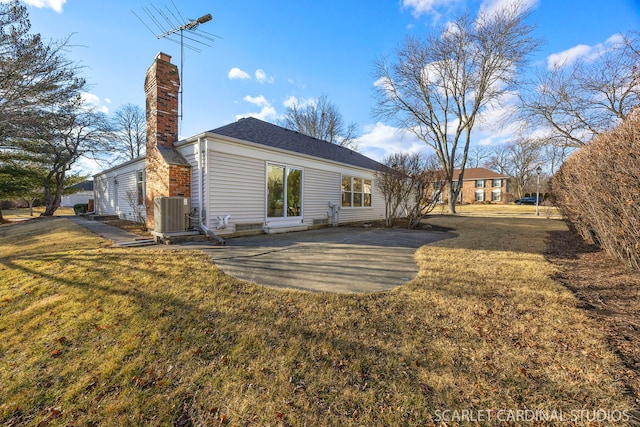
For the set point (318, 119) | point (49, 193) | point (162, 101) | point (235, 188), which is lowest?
point (235, 188)

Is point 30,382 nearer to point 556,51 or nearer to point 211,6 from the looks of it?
point 211,6

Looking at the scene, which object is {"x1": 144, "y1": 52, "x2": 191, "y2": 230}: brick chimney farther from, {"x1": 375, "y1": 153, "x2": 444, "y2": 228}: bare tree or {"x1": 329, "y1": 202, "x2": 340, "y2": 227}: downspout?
{"x1": 375, "y1": 153, "x2": 444, "y2": 228}: bare tree

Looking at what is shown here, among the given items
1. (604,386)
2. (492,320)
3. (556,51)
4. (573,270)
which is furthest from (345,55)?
(604,386)

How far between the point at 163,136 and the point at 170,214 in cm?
266

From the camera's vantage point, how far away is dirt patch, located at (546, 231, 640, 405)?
2217mm

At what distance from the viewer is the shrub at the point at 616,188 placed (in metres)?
3.60

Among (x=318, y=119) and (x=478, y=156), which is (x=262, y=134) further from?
(x=478, y=156)

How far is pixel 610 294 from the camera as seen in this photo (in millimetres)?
3416

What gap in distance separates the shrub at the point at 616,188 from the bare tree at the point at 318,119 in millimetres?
26248

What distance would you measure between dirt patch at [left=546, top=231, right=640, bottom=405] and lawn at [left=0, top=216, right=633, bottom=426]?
0.11 meters

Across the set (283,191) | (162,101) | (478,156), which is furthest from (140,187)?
(478,156)

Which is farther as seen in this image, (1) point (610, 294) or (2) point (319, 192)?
(2) point (319, 192)

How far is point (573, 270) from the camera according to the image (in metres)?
4.60

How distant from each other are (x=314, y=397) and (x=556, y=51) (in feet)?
64.7
